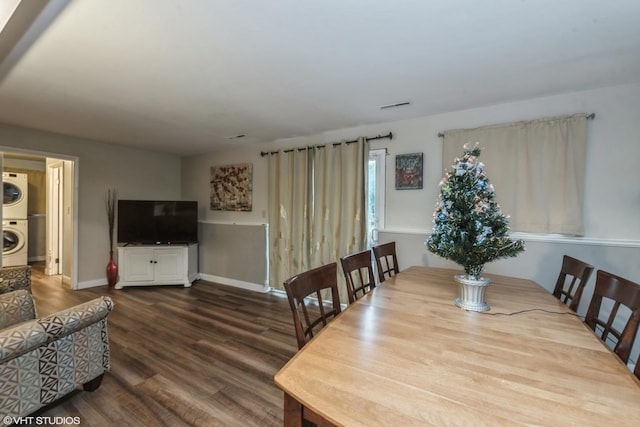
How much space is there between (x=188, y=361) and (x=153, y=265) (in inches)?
103

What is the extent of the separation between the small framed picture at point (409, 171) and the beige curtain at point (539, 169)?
0.53 meters

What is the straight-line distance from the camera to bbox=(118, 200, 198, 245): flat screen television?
4.28 metres

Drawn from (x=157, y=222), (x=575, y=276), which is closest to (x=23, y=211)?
(x=157, y=222)

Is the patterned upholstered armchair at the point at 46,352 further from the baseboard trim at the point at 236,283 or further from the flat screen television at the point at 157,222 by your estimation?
the flat screen television at the point at 157,222

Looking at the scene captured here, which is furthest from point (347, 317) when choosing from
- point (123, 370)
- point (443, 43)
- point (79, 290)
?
point (79, 290)

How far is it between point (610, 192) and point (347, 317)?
2.56 m

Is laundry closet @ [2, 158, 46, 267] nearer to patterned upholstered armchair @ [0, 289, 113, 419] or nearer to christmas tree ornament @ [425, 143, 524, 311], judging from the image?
patterned upholstered armchair @ [0, 289, 113, 419]

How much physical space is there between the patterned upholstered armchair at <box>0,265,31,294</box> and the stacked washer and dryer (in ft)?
14.5

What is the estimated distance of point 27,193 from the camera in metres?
5.59

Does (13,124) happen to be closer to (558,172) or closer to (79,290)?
(79,290)

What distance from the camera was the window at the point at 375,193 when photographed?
10.8 feet

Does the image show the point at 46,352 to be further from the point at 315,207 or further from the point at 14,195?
the point at 14,195

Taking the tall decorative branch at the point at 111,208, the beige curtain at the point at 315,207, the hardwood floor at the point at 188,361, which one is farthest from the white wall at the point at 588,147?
the tall decorative branch at the point at 111,208

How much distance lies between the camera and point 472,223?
1393 millimetres
